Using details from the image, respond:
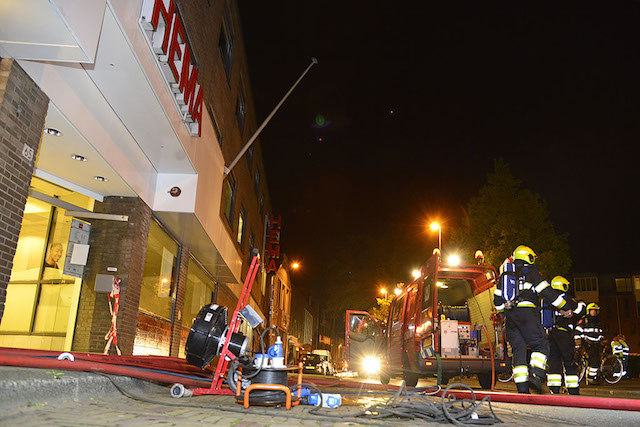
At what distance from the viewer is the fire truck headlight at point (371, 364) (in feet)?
45.8

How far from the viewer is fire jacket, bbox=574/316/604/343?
36.9ft

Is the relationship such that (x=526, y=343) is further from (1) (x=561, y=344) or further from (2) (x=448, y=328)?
(2) (x=448, y=328)

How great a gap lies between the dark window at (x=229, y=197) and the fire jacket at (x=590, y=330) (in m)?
10.3

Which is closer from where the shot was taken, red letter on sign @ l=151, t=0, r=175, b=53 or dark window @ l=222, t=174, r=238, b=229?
red letter on sign @ l=151, t=0, r=175, b=53

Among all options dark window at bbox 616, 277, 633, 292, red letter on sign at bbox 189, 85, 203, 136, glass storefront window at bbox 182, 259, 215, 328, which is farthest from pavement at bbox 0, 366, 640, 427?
dark window at bbox 616, 277, 633, 292

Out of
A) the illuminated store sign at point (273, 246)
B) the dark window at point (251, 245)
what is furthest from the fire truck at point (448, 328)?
the illuminated store sign at point (273, 246)

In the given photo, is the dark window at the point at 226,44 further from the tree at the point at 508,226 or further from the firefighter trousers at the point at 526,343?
the tree at the point at 508,226

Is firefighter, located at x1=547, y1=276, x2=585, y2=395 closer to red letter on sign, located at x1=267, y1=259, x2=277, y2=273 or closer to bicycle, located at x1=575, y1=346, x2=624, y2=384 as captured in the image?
bicycle, located at x1=575, y1=346, x2=624, y2=384

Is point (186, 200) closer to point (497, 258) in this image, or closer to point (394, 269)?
point (497, 258)

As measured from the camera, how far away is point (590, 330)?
11.2 m

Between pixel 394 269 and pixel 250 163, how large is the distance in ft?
54.0

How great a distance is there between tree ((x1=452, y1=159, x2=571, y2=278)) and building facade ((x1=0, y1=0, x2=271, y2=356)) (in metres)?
15.3

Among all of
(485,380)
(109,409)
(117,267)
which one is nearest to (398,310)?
(485,380)

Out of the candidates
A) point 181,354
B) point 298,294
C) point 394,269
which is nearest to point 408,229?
point 394,269
